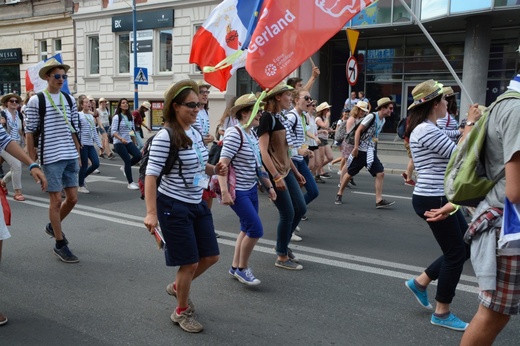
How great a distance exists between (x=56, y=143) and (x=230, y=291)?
240cm

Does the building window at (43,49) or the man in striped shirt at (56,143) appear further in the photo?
the building window at (43,49)

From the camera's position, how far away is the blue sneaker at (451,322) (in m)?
3.59

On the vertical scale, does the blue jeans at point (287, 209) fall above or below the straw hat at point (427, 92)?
below

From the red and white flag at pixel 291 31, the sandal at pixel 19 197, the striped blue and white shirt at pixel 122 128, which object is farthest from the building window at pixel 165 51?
the red and white flag at pixel 291 31

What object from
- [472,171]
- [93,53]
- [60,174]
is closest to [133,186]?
[60,174]

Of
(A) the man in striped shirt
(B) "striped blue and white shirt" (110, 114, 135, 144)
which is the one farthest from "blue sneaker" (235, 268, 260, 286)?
(B) "striped blue and white shirt" (110, 114, 135, 144)

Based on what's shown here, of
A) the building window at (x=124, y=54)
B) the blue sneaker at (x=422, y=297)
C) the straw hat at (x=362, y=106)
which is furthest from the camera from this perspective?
the building window at (x=124, y=54)

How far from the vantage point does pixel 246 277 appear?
443 centimetres

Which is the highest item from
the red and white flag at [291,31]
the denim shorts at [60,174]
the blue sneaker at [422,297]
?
the red and white flag at [291,31]

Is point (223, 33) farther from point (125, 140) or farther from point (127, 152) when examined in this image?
point (127, 152)

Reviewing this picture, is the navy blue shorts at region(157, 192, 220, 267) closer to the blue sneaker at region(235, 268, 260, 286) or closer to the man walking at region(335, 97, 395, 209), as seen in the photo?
the blue sneaker at region(235, 268, 260, 286)

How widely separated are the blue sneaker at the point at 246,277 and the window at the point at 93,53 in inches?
958

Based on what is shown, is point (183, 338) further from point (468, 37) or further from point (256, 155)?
point (468, 37)

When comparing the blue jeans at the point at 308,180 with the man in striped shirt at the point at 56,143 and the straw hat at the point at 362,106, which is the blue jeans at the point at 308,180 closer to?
the man in striped shirt at the point at 56,143
